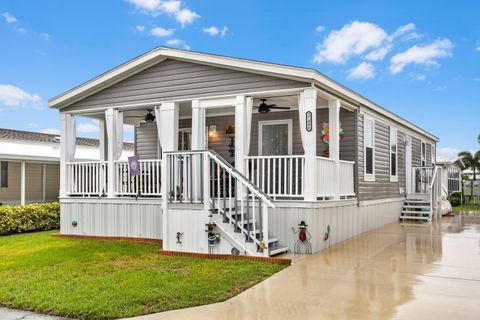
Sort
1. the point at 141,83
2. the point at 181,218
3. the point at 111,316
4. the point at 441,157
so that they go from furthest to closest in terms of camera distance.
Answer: the point at 441,157
the point at 141,83
the point at 181,218
the point at 111,316

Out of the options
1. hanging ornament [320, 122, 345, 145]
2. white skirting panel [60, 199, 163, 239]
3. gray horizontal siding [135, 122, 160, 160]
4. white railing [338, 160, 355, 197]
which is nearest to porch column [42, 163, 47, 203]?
gray horizontal siding [135, 122, 160, 160]

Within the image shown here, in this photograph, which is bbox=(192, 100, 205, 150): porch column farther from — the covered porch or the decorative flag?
the decorative flag

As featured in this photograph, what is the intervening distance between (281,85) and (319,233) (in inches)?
113

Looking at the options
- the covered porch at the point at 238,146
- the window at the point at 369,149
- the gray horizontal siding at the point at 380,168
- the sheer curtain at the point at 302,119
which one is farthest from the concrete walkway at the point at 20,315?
the window at the point at 369,149

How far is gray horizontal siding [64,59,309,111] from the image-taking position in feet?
26.9

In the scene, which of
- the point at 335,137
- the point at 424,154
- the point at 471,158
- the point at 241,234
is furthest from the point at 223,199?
the point at 471,158

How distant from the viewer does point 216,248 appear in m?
7.21

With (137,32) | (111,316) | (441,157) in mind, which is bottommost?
(111,316)

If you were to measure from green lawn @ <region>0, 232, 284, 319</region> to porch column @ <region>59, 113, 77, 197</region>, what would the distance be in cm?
246

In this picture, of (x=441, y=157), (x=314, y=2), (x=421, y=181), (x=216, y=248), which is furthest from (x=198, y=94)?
(x=441, y=157)

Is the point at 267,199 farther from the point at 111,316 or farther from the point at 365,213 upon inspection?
the point at 365,213

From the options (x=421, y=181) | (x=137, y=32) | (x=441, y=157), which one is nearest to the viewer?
(x=421, y=181)

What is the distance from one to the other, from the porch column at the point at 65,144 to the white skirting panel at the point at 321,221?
18.2ft

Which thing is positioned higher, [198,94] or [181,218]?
[198,94]
